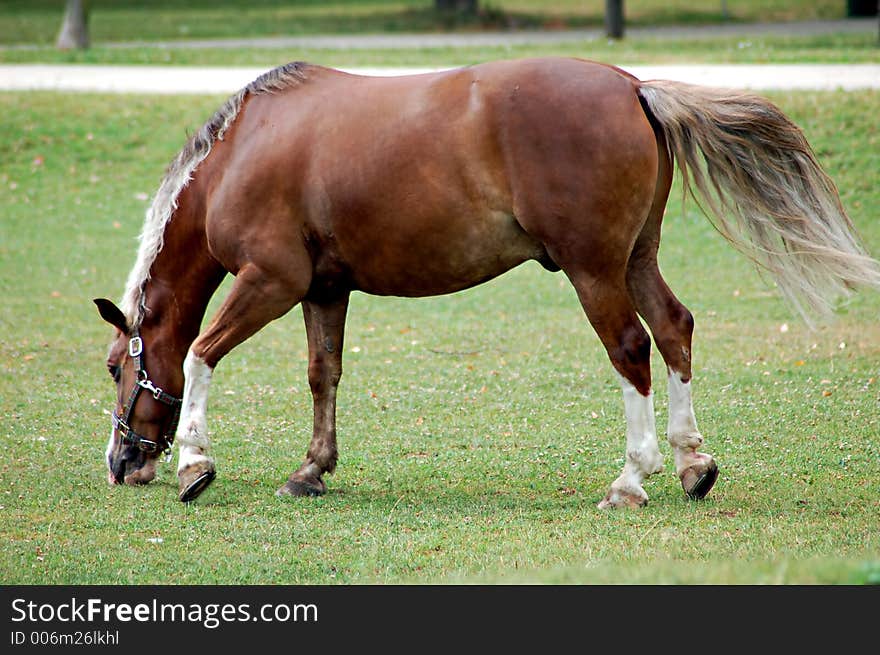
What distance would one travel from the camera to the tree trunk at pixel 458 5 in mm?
35188

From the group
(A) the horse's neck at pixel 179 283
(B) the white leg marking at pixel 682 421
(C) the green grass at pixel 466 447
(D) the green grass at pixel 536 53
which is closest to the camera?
(C) the green grass at pixel 466 447

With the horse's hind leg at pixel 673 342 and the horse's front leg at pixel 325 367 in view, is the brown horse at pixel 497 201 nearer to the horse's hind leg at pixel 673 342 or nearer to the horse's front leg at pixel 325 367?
the horse's hind leg at pixel 673 342

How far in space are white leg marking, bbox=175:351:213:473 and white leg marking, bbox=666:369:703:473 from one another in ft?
8.21

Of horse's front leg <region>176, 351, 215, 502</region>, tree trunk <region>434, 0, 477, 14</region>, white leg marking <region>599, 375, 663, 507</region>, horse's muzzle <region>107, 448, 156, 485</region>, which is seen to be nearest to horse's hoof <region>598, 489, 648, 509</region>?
white leg marking <region>599, 375, 663, 507</region>

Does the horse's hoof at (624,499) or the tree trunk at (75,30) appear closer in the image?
the horse's hoof at (624,499)

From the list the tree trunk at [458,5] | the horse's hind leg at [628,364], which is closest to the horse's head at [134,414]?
the horse's hind leg at [628,364]

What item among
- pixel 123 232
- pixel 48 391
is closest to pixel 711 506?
pixel 48 391

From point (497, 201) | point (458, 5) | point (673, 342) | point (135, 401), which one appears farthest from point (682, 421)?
point (458, 5)

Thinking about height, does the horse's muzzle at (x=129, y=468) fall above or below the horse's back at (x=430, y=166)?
below

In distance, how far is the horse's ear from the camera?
6.68 meters

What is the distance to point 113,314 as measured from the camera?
267 inches

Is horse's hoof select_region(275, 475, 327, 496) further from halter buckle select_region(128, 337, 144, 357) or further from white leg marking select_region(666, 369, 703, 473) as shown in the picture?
white leg marking select_region(666, 369, 703, 473)

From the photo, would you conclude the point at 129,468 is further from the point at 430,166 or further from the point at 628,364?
the point at 628,364

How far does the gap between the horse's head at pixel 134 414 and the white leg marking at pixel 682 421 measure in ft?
9.23
